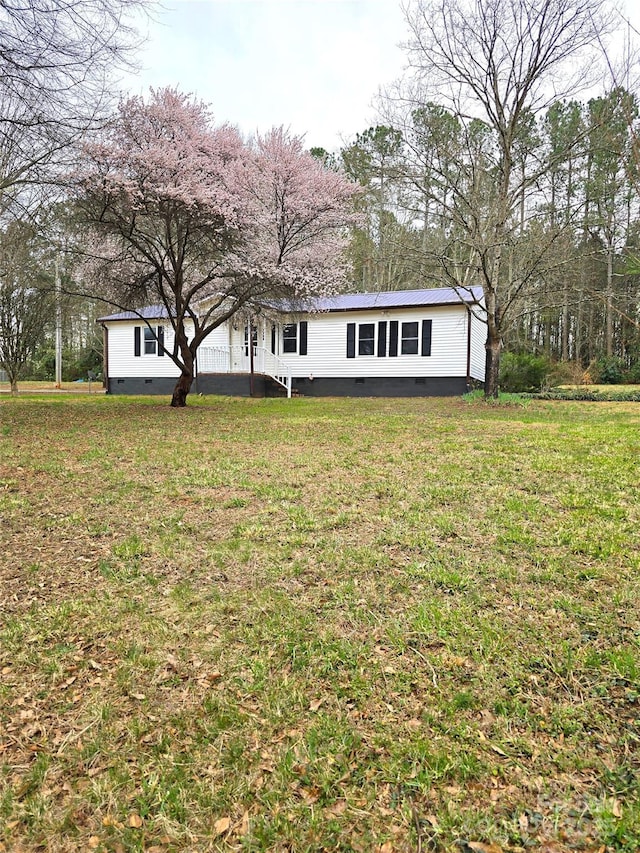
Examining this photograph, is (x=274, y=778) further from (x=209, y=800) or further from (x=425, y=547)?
(x=425, y=547)

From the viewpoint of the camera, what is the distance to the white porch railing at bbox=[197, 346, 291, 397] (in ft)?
56.9

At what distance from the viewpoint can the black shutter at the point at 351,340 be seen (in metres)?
17.2

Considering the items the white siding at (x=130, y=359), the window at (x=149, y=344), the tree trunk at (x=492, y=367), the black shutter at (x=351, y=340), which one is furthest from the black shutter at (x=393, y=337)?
the window at (x=149, y=344)

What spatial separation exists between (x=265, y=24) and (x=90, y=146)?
4431 mm

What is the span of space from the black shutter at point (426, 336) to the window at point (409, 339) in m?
0.23

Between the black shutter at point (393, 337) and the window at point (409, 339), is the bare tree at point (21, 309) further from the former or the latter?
the window at point (409, 339)

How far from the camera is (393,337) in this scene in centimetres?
1680

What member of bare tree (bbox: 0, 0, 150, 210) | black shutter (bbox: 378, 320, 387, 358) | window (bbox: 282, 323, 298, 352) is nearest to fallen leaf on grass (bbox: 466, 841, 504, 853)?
bare tree (bbox: 0, 0, 150, 210)

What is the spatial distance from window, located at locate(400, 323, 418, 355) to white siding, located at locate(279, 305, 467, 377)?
15 centimetres

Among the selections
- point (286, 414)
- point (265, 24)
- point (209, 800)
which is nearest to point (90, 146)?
point (265, 24)

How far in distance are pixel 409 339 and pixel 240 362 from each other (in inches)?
231

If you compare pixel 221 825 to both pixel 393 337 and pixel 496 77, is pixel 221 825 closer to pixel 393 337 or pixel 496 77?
pixel 496 77

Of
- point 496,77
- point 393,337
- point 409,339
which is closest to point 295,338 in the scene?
point 393,337

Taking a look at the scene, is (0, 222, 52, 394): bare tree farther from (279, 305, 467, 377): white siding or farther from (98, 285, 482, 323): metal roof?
(279, 305, 467, 377): white siding
